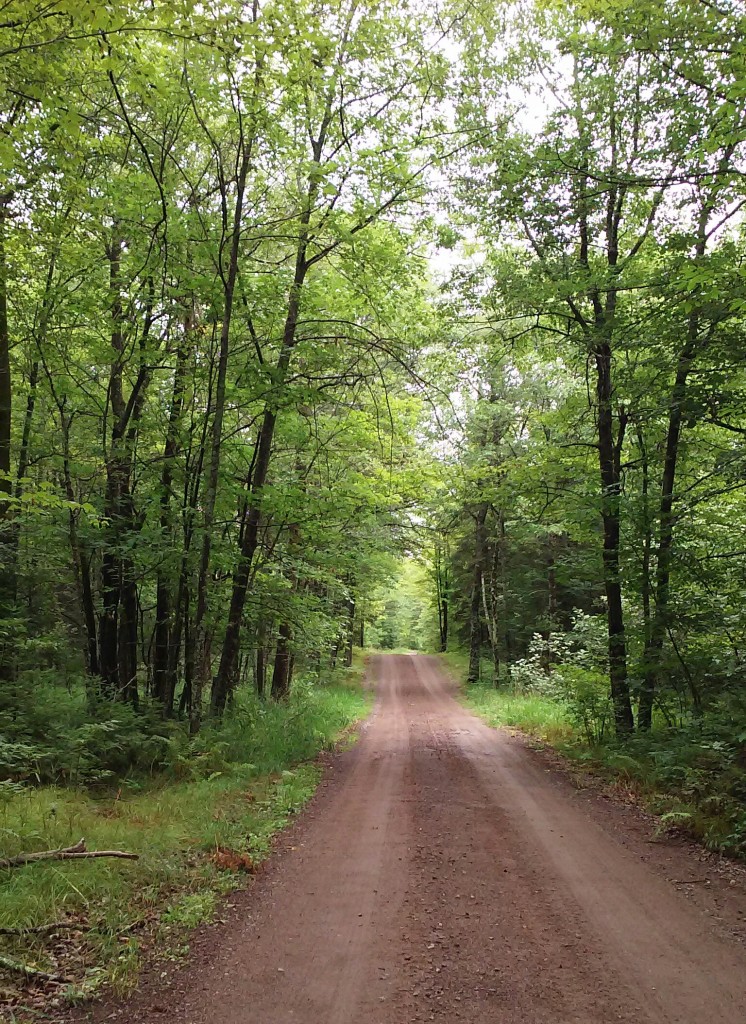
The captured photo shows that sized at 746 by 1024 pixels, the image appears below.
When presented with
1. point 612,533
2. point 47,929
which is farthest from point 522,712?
point 47,929

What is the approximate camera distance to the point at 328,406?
14680 mm

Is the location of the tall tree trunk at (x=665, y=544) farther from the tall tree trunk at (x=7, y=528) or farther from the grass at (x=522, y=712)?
the tall tree trunk at (x=7, y=528)

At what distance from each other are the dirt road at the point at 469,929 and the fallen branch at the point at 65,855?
107 centimetres

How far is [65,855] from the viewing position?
182 inches

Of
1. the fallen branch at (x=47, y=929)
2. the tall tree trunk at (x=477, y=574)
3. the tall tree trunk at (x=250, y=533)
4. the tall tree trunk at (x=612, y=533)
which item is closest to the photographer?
the fallen branch at (x=47, y=929)

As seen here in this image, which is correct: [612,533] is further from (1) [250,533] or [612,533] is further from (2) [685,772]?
(1) [250,533]

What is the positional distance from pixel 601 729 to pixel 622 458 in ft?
18.8

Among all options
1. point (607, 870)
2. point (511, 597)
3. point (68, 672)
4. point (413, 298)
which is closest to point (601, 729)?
point (607, 870)

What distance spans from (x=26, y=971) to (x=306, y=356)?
910 cm

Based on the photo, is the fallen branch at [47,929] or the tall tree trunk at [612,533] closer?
the fallen branch at [47,929]

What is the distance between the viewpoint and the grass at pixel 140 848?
3756 mm

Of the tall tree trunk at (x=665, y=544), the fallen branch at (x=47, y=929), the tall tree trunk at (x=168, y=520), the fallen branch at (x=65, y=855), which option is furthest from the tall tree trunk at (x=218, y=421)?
the tall tree trunk at (x=665, y=544)

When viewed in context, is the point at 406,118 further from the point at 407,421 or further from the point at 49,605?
the point at 49,605

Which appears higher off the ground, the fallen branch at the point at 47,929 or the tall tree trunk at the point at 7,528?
the tall tree trunk at the point at 7,528
